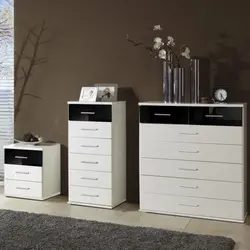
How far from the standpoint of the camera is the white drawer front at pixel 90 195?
15.7 ft

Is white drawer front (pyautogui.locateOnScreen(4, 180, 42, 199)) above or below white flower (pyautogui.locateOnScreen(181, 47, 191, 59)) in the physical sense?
below

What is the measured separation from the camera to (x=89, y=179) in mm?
4848

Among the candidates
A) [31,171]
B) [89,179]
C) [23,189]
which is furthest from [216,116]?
[23,189]

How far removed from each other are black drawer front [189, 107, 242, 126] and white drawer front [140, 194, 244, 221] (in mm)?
685

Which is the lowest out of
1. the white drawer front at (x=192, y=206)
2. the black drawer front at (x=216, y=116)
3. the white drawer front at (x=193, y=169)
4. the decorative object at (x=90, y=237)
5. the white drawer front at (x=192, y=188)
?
the decorative object at (x=90, y=237)

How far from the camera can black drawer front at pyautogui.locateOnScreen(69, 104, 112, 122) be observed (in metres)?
4.74

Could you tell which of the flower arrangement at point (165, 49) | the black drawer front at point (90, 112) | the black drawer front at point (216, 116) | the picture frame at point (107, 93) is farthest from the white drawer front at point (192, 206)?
the flower arrangement at point (165, 49)

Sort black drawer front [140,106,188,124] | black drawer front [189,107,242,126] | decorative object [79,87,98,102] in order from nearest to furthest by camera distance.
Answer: black drawer front [189,107,242,126] < black drawer front [140,106,188,124] < decorative object [79,87,98,102]

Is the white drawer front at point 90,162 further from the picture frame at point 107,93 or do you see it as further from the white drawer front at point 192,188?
the picture frame at point 107,93

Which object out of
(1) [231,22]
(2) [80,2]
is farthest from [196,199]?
(2) [80,2]

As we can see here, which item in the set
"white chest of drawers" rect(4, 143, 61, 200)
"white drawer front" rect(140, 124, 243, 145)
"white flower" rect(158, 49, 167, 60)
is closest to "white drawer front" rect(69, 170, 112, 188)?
"white chest of drawers" rect(4, 143, 61, 200)

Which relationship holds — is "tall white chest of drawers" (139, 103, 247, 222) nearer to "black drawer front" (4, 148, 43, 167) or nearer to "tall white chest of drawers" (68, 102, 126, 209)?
"tall white chest of drawers" (68, 102, 126, 209)

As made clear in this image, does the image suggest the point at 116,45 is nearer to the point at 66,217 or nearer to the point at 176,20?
the point at 176,20

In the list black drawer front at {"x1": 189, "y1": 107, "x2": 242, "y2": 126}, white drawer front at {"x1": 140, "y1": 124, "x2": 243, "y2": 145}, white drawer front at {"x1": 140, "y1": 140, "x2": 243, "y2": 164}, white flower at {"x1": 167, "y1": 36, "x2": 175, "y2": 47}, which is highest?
white flower at {"x1": 167, "y1": 36, "x2": 175, "y2": 47}
